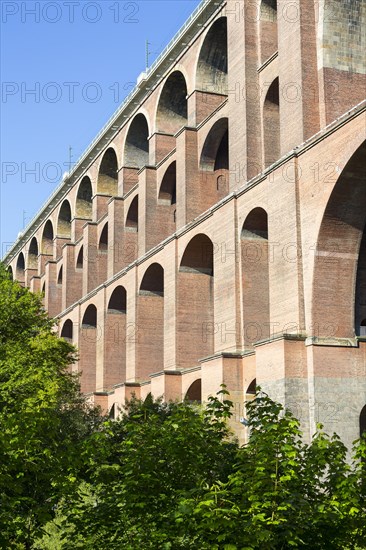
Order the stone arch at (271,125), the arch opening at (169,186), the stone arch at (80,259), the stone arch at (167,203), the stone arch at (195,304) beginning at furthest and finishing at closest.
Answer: the stone arch at (80,259)
the stone arch at (167,203)
the arch opening at (169,186)
the stone arch at (195,304)
the stone arch at (271,125)

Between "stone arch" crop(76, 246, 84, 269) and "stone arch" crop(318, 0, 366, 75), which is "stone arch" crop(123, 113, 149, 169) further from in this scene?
"stone arch" crop(318, 0, 366, 75)

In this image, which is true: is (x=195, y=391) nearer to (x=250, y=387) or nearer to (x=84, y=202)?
(x=250, y=387)

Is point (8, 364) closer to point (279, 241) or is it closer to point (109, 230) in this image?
point (279, 241)

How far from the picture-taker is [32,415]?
29.4 ft

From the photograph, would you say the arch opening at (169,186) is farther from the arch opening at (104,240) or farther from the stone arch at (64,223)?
the stone arch at (64,223)

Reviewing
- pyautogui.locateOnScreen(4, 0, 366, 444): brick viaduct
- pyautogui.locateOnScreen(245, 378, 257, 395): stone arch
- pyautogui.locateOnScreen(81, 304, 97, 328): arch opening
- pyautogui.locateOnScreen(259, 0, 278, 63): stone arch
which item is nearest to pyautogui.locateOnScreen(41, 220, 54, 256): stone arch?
pyautogui.locateOnScreen(4, 0, 366, 444): brick viaduct

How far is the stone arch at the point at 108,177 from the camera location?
44.9 m

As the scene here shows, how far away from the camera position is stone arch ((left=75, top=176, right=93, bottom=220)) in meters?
49.5

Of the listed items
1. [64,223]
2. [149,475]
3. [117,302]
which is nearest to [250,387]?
[149,475]

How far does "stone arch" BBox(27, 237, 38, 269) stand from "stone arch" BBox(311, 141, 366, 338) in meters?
43.3

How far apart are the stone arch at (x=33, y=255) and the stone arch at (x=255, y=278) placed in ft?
127

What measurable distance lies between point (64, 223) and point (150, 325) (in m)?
21.1

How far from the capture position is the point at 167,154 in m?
36.1

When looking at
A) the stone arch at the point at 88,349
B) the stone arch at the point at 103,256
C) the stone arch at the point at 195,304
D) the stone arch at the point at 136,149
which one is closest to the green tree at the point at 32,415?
the stone arch at the point at 195,304
